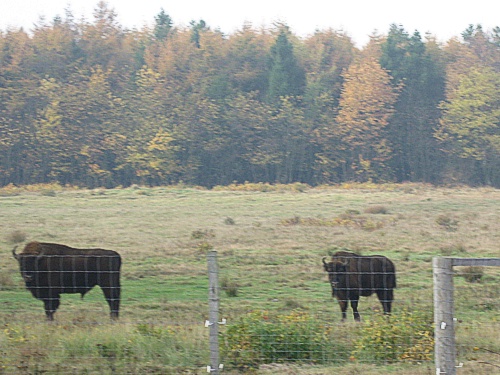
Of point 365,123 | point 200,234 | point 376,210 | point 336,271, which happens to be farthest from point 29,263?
point 365,123

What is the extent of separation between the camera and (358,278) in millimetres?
12211

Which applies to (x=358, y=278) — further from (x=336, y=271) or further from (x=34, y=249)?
(x=34, y=249)

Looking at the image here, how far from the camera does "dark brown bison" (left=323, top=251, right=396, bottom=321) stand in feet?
39.7

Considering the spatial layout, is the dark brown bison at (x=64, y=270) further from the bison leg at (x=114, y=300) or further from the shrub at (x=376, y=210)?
the shrub at (x=376, y=210)

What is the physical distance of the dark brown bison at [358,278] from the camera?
12.1m

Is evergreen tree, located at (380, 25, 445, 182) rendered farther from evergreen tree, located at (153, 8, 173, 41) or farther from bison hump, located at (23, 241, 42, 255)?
bison hump, located at (23, 241, 42, 255)

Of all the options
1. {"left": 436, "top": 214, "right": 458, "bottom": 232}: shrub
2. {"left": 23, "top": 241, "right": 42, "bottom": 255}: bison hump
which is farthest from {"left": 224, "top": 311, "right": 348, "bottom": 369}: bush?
{"left": 436, "top": 214, "right": 458, "bottom": 232}: shrub

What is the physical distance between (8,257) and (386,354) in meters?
14.2

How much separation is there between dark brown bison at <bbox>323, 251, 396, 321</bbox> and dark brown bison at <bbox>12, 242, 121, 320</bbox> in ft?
11.1

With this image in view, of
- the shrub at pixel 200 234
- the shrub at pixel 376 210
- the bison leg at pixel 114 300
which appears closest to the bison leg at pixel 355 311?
the bison leg at pixel 114 300

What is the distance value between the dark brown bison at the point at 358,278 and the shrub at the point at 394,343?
3.70m

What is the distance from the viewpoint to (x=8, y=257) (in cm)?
1991

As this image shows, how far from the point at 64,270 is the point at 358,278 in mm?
4574

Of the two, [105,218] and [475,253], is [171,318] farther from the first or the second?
[105,218]
